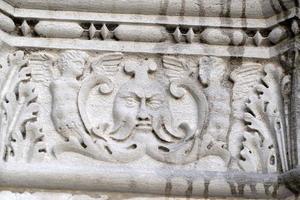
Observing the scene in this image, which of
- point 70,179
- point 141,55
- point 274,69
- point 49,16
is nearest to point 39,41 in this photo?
point 49,16

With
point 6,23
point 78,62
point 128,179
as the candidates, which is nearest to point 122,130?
point 128,179

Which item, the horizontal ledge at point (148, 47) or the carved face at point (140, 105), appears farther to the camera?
the horizontal ledge at point (148, 47)

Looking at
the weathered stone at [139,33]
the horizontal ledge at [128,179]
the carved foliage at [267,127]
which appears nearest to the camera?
the horizontal ledge at [128,179]

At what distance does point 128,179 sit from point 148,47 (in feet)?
2.13

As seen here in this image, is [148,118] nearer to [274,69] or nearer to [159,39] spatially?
[159,39]

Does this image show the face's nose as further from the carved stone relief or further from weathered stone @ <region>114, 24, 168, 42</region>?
weathered stone @ <region>114, 24, 168, 42</region>

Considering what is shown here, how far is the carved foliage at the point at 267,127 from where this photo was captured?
3232mm

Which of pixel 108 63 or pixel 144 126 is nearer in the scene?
pixel 144 126

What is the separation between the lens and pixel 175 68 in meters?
3.44

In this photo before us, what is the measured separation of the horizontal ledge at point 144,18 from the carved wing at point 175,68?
0.17m

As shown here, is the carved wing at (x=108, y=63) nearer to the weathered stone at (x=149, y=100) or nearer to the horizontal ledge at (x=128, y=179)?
the weathered stone at (x=149, y=100)

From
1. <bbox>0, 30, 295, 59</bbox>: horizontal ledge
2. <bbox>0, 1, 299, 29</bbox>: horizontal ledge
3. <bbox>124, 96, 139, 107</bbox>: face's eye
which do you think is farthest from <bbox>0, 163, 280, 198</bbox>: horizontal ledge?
<bbox>0, 1, 299, 29</bbox>: horizontal ledge

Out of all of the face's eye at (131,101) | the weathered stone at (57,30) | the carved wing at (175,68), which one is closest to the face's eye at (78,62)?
the weathered stone at (57,30)

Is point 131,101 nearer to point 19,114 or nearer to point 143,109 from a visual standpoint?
point 143,109
